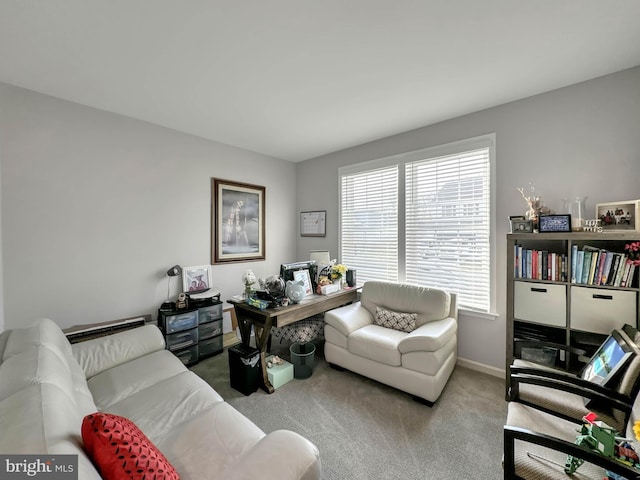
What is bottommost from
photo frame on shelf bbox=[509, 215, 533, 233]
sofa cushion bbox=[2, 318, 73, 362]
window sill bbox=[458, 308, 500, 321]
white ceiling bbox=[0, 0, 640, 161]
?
window sill bbox=[458, 308, 500, 321]

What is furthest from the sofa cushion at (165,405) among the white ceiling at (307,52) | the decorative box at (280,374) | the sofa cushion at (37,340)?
the white ceiling at (307,52)

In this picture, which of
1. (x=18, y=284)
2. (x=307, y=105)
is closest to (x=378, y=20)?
(x=307, y=105)

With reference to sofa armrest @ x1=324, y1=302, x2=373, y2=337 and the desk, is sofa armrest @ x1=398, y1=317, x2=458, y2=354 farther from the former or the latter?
the desk

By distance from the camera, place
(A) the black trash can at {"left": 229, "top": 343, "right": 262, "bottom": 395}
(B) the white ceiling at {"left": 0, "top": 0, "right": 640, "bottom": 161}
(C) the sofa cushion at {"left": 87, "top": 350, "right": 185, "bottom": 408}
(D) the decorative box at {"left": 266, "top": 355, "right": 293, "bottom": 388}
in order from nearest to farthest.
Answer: (B) the white ceiling at {"left": 0, "top": 0, "right": 640, "bottom": 161}
(C) the sofa cushion at {"left": 87, "top": 350, "right": 185, "bottom": 408}
(A) the black trash can at {"left": 229, "top": 343, "right": 262, "bottom": 395}
(D) the decorative box at {"left": 266, "top": 355, "right": 293, "bottom": 388}

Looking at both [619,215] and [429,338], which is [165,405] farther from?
[619,215]

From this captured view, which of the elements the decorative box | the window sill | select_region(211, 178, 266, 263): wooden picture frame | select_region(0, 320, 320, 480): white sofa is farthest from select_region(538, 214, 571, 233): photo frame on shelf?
select_region(211, 178, 266, 263): wooden picture frame

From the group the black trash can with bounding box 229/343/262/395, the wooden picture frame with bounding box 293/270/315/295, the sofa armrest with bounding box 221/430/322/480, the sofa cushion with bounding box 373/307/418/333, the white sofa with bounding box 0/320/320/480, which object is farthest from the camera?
the wooden picture frame with bounding box 293/270/315/295

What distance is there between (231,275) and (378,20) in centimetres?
319

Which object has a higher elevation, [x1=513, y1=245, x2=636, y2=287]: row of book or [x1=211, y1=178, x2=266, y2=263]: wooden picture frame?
[x1=211, y1=178, x2=266, y2=263]: wooden picture frame

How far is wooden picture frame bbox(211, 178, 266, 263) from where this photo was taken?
341cm

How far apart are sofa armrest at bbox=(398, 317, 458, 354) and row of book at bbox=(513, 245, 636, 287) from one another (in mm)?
782

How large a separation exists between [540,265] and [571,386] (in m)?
1.04

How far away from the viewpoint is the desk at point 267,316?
92.2 inches

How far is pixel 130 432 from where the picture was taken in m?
0.89
